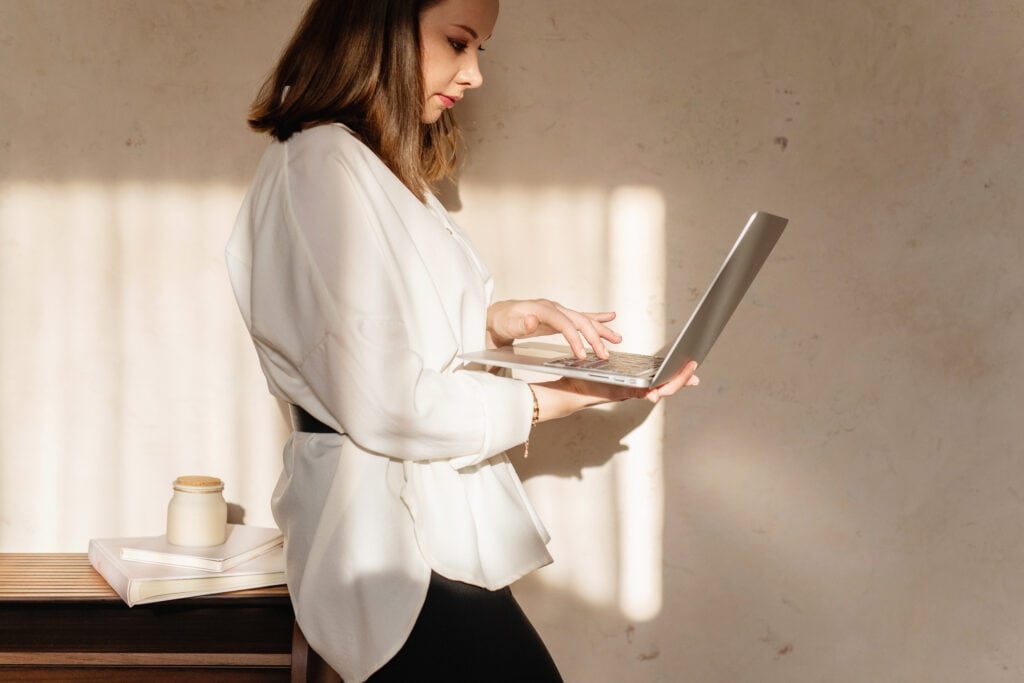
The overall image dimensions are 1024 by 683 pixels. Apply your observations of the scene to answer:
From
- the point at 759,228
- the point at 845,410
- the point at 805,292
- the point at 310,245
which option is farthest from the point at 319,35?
the point at 845,410

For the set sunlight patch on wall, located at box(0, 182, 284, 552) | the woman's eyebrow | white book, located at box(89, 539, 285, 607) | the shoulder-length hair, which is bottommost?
white book, located at box(89, 539, 285, 607)

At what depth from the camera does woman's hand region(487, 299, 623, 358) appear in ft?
4.47

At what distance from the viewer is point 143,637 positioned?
159 centimetres

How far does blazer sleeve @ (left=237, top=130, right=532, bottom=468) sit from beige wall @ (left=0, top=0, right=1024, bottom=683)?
0.77 meters

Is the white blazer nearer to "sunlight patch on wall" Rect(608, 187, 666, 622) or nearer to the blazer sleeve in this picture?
the blazer sleeve

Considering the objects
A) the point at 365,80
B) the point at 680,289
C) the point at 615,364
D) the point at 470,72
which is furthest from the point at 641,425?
the point at 365,80

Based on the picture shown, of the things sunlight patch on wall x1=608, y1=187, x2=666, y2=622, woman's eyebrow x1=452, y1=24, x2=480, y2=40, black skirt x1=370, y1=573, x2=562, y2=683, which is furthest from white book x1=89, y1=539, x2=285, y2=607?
woman's eyebrow x1=452, y1=24, x2=480, y2=40

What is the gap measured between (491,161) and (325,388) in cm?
91

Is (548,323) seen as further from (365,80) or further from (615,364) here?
(365,80)

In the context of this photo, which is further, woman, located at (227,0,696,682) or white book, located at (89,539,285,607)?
white book, located at (89,539,285,607)

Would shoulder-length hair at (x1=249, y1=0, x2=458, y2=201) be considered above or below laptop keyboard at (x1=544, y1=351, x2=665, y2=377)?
above

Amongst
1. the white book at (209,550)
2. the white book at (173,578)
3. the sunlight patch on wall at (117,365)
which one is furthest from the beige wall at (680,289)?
the white book at (173,578)

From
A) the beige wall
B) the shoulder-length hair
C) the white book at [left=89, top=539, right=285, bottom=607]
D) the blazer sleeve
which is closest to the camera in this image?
the blazer sleeve

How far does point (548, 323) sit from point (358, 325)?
36 centimetres
